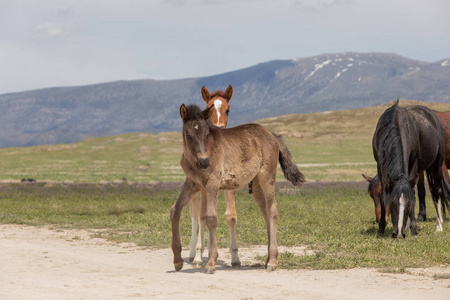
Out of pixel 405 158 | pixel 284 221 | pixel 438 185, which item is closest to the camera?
pixel 405 158

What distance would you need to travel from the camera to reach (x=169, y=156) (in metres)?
79.1

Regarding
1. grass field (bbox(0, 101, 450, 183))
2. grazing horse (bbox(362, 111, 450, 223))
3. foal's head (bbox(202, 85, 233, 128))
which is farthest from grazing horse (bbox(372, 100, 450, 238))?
grass field (bbox(0, 101, 450, 183))

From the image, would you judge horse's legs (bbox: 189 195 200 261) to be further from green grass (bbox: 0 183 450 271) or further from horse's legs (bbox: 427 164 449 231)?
horse's legs (bbox: 427 164 449 231)

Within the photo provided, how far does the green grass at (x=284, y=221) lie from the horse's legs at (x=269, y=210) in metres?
0.49

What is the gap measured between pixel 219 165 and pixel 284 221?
27.2 ft

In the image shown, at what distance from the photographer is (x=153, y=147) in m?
96.3

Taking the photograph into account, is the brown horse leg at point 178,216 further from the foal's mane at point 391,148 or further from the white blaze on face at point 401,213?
the foal's mane at point 391,148

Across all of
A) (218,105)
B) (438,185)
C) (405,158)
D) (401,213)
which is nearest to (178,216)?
(218,105)

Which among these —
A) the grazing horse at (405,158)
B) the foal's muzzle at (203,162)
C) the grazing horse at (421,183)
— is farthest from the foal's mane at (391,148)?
the foal's muzzle at (203,162)

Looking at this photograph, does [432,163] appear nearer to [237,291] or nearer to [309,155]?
[237,291]

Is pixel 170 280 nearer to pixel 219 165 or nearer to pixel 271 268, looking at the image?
pixel 271 268

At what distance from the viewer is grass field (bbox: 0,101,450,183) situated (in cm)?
4981

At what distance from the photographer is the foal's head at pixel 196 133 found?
10.8 meters

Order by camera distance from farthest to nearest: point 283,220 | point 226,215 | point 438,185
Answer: point 283,220 → point 438,185 → point 226,215
